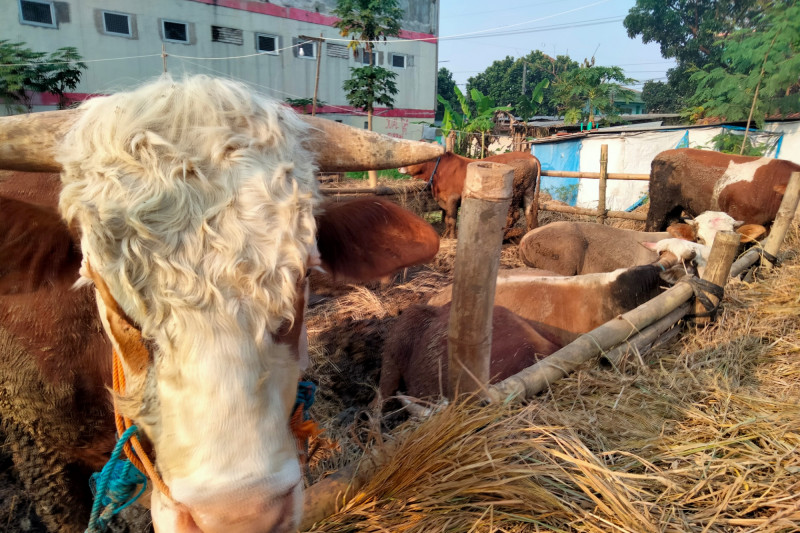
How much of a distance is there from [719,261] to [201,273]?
11.6 feet

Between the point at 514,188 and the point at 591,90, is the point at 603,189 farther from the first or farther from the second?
the point at 591,90

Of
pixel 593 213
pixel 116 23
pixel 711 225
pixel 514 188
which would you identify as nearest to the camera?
pixel 711 225

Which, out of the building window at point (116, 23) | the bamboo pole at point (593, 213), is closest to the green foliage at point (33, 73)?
the building window at point (116, 23)

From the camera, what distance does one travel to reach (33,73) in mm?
11945

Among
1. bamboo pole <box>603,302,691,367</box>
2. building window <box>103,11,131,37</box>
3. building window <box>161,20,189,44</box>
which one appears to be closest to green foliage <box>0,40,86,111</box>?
building window <box>103,11,131,37</box>

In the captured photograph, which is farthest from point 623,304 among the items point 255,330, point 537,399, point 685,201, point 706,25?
point 706,25

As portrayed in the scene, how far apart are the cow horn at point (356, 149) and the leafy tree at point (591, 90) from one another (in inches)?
849

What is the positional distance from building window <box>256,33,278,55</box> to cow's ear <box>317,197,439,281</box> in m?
18.1

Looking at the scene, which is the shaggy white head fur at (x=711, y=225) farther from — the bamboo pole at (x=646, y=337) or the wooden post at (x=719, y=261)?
the bamboo pole at (x=646, y=337)

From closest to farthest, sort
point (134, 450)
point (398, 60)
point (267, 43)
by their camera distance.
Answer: point (134, 450), point (267, 43), point (398, 60)

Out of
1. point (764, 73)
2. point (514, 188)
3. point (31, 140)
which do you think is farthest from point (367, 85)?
point (31, 140)

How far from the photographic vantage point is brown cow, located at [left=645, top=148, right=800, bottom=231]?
720 cm

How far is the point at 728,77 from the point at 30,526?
1698 cm

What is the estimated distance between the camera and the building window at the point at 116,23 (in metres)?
14.4
